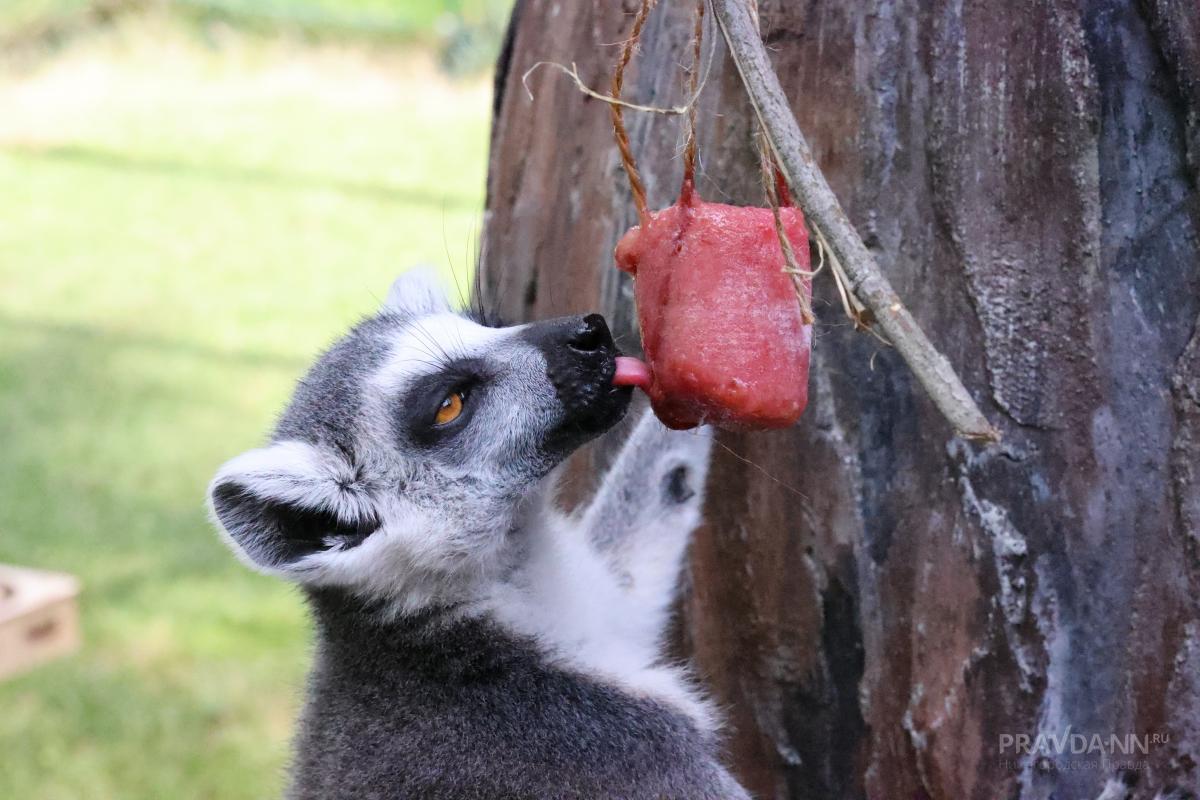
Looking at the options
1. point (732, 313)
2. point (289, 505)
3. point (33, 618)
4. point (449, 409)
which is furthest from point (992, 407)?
point (33, 618)

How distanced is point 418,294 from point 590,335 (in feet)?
2.92

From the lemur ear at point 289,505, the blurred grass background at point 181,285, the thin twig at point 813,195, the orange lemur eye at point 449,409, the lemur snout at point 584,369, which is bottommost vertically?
the blurred grass background at point 181,285

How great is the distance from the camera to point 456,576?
2527 millimetres

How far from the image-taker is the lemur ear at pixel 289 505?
2297 mm

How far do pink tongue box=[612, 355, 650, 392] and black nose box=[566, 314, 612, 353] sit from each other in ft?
0.17

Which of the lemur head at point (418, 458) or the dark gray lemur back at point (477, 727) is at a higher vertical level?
the lemur head at point (418, 458)

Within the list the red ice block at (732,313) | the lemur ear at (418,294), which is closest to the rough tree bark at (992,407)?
the red ice block at (732,313)

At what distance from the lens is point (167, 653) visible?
555cm

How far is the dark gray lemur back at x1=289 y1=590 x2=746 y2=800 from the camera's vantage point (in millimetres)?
2387

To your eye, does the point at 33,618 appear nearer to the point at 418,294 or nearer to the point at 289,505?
the point at 418,294

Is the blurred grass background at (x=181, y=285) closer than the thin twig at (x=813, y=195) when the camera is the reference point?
No

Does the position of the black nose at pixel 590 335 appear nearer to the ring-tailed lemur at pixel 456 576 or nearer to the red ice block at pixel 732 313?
the ring-tailed lemur at pixel 456 576

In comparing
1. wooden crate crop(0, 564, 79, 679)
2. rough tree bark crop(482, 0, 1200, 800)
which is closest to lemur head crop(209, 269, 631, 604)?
rough tree bark crop(482, 0, 1200, 800)

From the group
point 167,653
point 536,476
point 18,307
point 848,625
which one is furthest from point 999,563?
point 18,307
